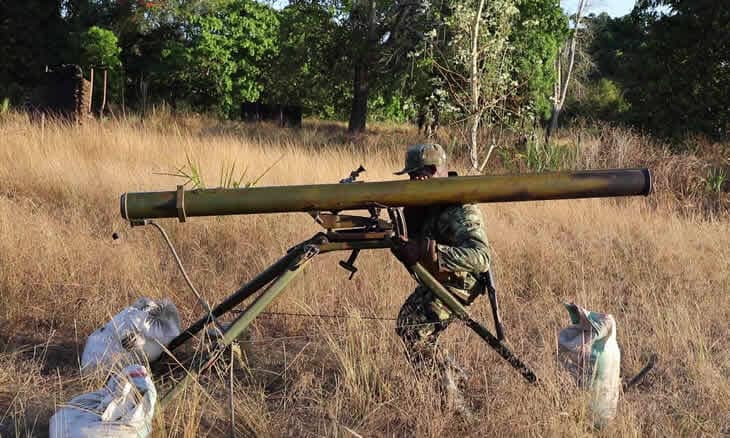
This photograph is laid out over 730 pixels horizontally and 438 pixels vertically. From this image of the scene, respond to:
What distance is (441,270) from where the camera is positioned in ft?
8.02

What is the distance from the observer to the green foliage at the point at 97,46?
21078 mm

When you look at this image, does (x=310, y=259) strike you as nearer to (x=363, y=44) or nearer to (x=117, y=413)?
(x=117, y=413)

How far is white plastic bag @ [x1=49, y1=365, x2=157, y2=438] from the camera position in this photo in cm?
208

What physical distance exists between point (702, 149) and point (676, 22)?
3964mm

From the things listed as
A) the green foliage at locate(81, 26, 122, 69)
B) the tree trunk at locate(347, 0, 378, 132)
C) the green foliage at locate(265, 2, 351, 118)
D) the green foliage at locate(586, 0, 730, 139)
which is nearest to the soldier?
the green foliage at locate(586, 0, 730, 139)

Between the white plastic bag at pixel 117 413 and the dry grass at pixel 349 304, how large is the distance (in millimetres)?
129

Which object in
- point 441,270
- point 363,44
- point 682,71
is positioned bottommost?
point 441,270

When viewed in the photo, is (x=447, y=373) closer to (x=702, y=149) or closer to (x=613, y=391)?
(x=613, y=391)

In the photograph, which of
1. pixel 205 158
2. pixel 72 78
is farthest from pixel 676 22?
pixel 72 78

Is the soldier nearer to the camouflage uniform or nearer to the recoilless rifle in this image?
the camouflage uniform

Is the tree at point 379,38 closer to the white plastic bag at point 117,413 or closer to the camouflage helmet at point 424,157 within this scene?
the camouflage helmet at point 424,157

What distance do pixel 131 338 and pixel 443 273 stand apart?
1.56 m

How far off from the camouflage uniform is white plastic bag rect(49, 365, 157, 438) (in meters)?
1.18

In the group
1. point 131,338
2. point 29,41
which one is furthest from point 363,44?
point 131,338
